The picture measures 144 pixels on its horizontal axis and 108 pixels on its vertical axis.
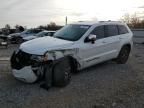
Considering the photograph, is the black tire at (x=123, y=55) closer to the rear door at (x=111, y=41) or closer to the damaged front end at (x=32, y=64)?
the rear door at (x=111, y=41)

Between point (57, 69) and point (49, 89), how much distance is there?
1.87ft

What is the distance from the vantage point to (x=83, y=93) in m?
6.90

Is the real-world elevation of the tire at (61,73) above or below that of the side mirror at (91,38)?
below

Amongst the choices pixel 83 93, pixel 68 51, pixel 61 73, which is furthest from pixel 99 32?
pixel 83 93

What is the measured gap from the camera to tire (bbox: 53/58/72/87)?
282 inches

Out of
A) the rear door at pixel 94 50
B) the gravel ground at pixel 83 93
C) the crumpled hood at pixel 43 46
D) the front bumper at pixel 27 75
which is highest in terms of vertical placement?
the crumpled hood at pixel 43 46

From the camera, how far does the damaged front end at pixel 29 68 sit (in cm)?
710

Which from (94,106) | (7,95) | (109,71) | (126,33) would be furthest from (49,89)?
(126,33)

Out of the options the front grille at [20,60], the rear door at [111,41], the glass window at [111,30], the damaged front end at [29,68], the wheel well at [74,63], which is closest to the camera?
the damaged front end at [29,68]

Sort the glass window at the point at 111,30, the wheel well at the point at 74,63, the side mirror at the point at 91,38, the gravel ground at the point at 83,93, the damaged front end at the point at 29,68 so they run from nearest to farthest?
the gravel ground at the point at 83,93, the damaged front end at the point at 29,68, the wheel well at the point at 74,63, the side mirror at the point at 91,38, the glass window at the point at 111,30

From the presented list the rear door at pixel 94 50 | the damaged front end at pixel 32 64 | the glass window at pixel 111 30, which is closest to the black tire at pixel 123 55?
the glass window at pixel 111 30

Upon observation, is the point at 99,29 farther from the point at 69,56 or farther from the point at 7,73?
the point at 7,73

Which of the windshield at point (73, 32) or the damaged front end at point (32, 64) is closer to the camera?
the damaged front end at point (32, 64)

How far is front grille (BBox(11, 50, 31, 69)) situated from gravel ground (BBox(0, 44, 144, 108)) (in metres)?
0.58
